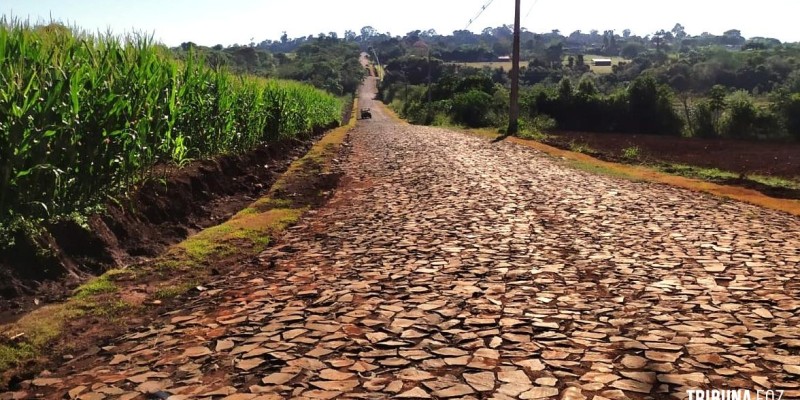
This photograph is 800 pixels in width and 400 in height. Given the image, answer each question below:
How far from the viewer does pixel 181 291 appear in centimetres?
653

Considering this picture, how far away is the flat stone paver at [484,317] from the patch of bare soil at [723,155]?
24.9 ft

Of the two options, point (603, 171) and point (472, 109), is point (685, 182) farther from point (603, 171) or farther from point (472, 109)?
point (472, 109)

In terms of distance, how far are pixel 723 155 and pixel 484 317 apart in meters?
24.0

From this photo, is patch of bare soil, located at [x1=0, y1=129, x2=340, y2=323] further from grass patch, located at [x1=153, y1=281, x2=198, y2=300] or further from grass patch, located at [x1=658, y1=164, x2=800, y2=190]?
grass patch, located at [x1=658, y1=164, x2=800, y2=190]

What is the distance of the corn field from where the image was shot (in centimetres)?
664

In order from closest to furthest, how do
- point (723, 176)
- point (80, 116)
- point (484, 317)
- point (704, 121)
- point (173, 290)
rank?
point (484, 317)
point (173, 290)
point (80, 116)
point (723, 176)
point (704, 121)

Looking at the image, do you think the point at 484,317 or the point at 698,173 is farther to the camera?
the point at 698,173

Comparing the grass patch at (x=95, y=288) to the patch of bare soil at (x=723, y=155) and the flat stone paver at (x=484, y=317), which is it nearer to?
the flat stone paver at (x=484, y=317)

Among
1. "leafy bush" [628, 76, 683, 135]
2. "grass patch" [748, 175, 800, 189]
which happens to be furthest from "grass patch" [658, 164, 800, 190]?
"leafy bush" [628, 76, 683, 135]

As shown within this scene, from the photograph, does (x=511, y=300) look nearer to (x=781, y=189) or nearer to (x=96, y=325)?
(x=96, y=325)

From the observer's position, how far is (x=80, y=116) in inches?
298

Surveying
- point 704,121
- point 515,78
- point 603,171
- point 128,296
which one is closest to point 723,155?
point 515,78

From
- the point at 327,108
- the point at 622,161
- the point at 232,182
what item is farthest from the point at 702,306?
the point at 327,108

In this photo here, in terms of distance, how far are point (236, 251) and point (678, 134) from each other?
122 feet
